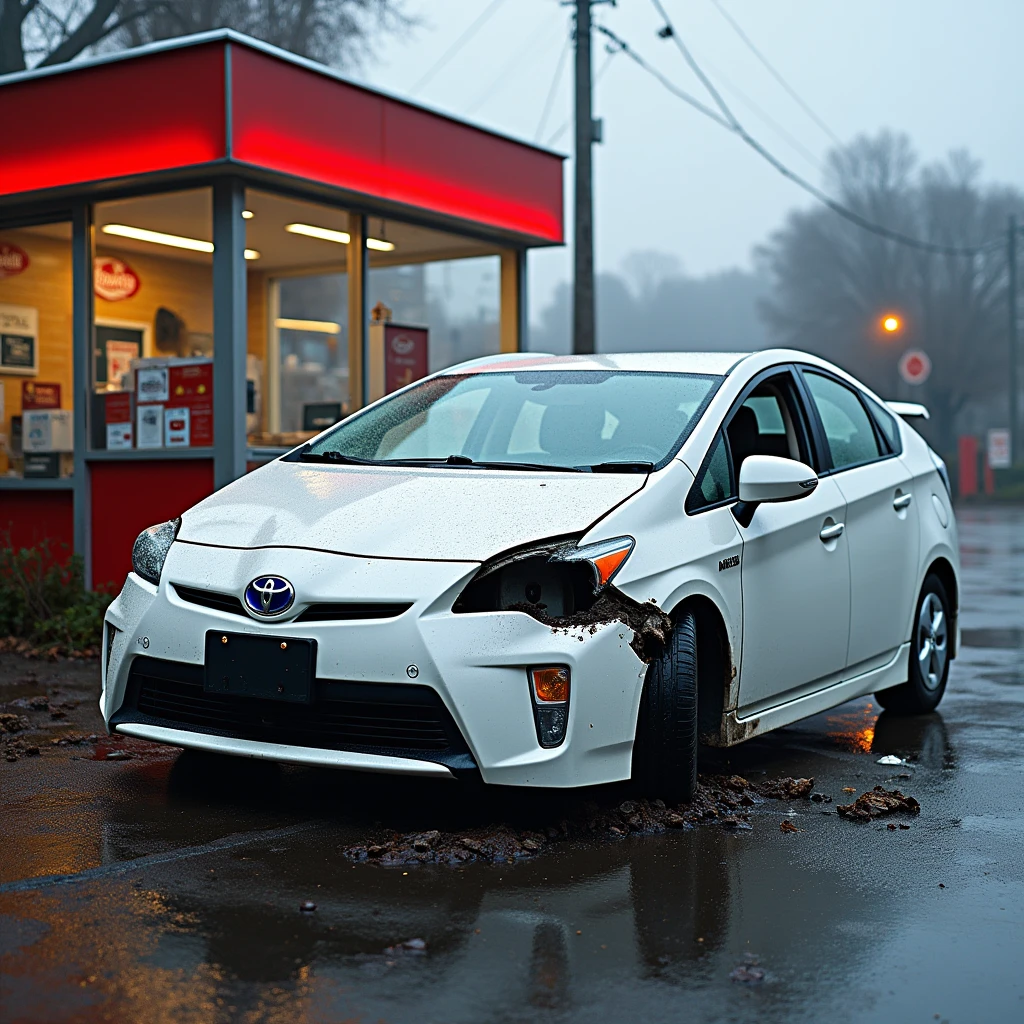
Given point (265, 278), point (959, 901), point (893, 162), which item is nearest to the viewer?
point (959, 901)

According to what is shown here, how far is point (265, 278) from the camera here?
12688 mm

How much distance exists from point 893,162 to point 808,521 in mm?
70768

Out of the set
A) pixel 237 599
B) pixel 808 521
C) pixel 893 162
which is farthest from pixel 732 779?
pixel 893 162

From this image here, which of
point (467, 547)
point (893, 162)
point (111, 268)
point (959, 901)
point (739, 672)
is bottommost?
point (959, 901)

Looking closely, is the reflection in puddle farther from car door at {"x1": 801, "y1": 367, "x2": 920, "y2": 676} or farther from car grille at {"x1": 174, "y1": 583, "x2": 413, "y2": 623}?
car grille at {"x1": 174, "y1": 583, "x2": 413, "y2": 623}

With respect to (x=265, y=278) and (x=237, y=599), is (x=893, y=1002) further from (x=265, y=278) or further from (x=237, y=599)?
(x=265, y=278)

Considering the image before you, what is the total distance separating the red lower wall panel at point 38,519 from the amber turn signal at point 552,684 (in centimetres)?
685

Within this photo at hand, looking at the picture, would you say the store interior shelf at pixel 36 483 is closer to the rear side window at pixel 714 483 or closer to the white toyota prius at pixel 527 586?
the white toyota prius at pixel 527 586

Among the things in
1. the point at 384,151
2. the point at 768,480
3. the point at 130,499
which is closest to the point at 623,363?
the point at 768,480

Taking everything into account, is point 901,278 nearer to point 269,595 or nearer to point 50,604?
point 50,604

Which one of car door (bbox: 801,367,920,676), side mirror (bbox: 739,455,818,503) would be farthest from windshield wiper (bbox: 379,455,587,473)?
car door (bbox: 801,367,920,676)

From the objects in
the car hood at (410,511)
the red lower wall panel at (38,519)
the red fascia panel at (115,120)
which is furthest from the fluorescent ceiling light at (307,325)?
the car hood at (410,511)

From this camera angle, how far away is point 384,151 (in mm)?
10875

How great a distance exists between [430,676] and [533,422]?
177 centimetres
